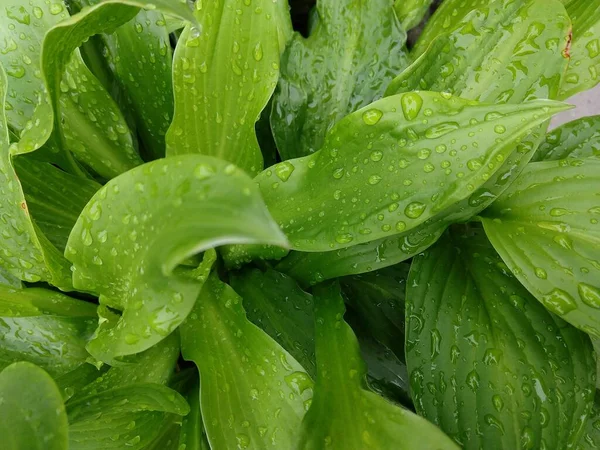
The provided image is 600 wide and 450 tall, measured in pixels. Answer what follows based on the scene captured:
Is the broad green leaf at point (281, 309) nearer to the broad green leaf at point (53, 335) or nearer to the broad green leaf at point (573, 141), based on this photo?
the broad green leaf at point (53, 335)

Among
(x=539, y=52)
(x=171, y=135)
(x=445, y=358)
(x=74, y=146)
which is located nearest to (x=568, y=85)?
(x=539, y=52)

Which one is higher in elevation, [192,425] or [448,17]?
[448,17]

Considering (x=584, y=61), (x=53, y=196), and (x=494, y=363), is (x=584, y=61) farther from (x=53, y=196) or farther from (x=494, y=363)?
(x=53, y=196)

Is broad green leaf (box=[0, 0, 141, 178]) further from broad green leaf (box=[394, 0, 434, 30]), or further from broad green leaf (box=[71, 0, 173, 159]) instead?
broad green leaf (box=[394, 0, 434, 30])

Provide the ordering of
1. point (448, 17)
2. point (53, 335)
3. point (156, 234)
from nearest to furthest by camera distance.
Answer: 1. point (156, 234)
2. point (53, 335)
3. point (448, 17)

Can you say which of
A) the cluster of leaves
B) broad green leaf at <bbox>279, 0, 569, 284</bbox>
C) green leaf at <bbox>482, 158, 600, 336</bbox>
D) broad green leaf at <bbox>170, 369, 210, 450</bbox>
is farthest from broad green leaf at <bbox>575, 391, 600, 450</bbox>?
broad green leaf at <bbox>170, 369, 210, 450</bbox>

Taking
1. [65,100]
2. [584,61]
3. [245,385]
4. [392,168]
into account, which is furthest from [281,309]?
[584,61]

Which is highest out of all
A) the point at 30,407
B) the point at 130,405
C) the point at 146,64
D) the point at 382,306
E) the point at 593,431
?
the point at 146,64
